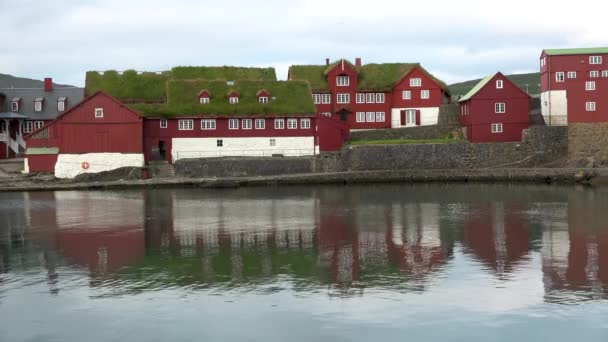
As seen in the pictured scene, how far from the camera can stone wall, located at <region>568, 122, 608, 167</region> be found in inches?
2120

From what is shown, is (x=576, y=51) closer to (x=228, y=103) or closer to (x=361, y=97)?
(x=361, y=97)

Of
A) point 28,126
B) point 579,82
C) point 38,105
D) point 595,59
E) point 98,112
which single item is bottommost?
point 28,126

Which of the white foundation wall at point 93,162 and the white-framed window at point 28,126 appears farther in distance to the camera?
the white-framed window at point 28,126

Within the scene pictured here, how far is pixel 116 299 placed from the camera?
18359 millimetres

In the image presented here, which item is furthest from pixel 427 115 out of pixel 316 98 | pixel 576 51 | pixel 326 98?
pixel 576 51

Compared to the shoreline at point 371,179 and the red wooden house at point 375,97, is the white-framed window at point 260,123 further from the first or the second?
the red wooden house at point 375,97

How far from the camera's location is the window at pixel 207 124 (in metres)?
54.1

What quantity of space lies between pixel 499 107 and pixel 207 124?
23441 mm

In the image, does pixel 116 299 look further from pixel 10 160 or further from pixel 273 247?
pixel 10 160

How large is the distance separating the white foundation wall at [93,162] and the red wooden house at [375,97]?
57.6 ft

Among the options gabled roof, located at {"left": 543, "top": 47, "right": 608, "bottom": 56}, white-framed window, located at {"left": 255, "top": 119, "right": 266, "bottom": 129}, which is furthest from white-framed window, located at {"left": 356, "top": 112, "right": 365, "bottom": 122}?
gabled roof, located at {"left": 543, "top": 47, "right": 608, "bottom": 56}

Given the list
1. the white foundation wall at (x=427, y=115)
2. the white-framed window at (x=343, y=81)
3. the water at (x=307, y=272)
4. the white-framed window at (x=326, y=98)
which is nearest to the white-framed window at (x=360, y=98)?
the white-framed window at (x=343, y=81)

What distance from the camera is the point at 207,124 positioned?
5412 cm

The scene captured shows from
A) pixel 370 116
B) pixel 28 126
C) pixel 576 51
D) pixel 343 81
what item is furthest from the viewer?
pixel 370 116
